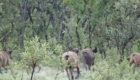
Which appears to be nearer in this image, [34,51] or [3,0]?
[34,51]

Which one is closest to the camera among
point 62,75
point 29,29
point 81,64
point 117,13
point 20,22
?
point 62,75

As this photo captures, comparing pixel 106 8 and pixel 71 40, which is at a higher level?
pixel 106 8

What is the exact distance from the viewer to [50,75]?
1758 cm

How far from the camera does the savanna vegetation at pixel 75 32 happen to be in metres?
14.8

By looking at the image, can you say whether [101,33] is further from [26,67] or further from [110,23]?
[26,67]

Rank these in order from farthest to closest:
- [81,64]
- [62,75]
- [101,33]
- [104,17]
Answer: [101,33]
[104,17]
[81,64]
[62,75]

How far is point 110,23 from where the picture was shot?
25.3 meters

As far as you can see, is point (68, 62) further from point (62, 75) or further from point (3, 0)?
point (3, 0)

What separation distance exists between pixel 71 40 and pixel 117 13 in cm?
714

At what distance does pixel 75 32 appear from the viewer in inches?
1129

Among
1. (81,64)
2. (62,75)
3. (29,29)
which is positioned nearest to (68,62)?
(62,75)

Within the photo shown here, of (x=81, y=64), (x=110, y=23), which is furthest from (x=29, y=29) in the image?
(x=81, y=64)

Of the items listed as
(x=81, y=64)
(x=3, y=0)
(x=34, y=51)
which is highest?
(x=3, y=0)

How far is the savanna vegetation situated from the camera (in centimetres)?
1482
